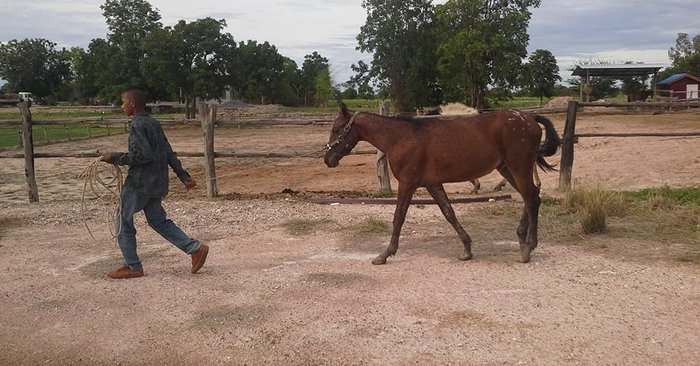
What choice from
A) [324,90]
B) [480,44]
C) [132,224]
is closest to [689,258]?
[132,224]

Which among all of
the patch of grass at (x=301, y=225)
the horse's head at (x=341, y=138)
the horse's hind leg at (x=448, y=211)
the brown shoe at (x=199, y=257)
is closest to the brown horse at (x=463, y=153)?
the horse's hind leg at (x=448, y=211)

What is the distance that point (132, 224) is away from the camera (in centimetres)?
523

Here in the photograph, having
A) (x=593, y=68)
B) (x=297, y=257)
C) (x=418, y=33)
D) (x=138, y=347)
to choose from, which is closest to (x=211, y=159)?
(x=297, y=257)

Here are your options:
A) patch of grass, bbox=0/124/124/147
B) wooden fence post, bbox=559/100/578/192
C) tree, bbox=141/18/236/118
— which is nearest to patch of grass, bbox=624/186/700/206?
wooden fence post, bbox=559/100/578/192

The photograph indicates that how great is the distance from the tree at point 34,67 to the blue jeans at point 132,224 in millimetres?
73849

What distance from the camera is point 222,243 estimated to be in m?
6.63

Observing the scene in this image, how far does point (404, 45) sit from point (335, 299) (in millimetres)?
36979

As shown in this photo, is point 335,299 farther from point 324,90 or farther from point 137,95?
point 324,90

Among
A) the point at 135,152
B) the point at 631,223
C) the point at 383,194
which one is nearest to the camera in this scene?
the point at 135,152

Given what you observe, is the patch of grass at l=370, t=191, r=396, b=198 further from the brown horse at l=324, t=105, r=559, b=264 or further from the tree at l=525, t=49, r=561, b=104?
the tree at l=525, t=49, r=561, b=104

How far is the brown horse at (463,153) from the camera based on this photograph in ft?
18.1

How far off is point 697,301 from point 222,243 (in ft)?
15.0

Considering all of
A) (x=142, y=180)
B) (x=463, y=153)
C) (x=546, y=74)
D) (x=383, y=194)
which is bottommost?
(x=383, y=194)

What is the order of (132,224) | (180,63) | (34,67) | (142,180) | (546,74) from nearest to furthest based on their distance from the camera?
(142,180)
(132,224)
(180,63)
(546,74)
(34,67)
